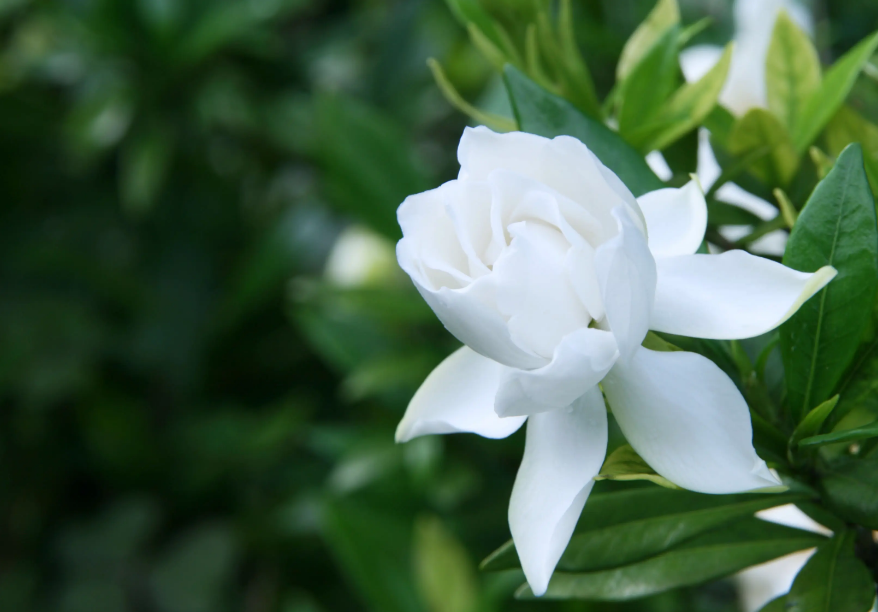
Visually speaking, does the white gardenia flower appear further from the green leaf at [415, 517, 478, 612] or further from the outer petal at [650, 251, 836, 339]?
the green leaf at [415, 517, 478, 612]

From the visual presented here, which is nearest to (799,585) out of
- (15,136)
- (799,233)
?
(799,233)

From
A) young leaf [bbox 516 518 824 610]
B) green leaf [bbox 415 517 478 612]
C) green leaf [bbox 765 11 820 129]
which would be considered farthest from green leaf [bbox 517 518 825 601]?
green leaf [bbox 415 517 478 612]

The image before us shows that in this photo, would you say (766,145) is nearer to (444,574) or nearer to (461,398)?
(461,398)

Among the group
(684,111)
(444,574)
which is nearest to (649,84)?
(684,111)

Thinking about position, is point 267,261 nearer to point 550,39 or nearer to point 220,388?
point 220,388

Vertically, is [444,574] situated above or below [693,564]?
below

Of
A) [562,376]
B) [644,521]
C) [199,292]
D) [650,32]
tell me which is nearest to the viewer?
[562,376]
